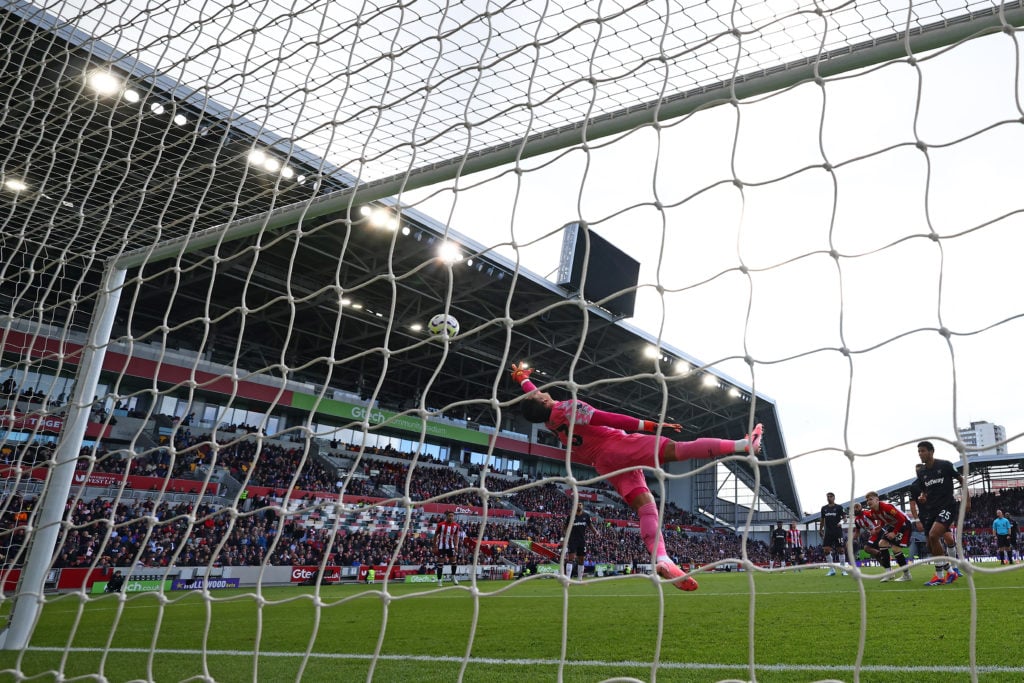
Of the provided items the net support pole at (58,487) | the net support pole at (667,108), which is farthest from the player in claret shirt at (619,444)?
the net support pole at (58,487)

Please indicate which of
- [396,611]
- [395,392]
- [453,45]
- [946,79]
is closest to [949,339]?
[946,79]

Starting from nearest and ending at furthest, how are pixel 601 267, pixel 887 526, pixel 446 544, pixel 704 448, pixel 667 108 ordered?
pixel 667 108 → pixel 704 448 → pixel 887 526 → pixel 446 544 → pixel 601 267

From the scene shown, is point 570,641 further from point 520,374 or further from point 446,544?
point 446,544

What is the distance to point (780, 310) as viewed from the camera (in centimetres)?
284

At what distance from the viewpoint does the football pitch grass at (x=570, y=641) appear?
300 centimetres

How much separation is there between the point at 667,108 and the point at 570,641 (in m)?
3.29

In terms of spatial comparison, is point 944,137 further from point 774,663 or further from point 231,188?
point 231,188

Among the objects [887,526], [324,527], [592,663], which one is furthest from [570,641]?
[324,527]

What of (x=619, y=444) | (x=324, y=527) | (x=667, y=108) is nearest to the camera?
(x=667, y=108)

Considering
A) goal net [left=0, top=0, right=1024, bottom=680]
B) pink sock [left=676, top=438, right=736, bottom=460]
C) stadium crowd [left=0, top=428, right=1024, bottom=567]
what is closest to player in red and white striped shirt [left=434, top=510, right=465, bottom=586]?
stadium crowd [left=0, top=428, right=1024, bottom=567]

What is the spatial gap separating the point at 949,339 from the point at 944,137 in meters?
0.72

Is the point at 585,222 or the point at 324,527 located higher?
the point at 585,222

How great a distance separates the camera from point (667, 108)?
9.72 ft

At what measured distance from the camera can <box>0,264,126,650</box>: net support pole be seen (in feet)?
Result: 13.9
